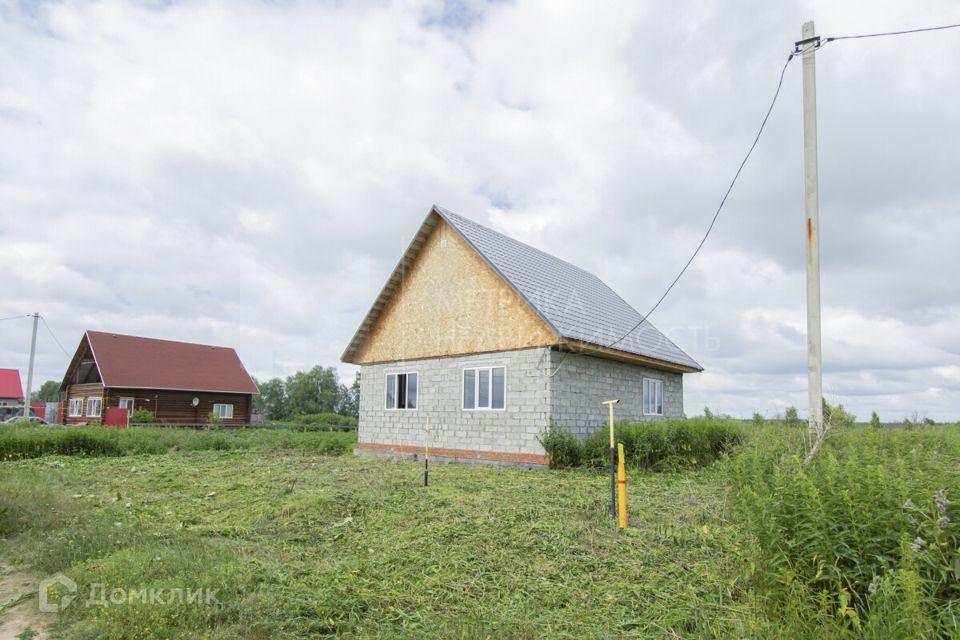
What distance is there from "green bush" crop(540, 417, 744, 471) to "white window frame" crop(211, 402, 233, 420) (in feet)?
96.2

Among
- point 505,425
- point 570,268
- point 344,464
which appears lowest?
point 344,464

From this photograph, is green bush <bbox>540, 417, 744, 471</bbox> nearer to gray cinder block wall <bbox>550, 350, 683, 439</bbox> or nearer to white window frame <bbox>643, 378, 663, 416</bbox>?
gray cinder block wall <bbox>550, 350, 683, 439</bbox>

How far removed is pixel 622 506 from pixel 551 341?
7130 millimetres

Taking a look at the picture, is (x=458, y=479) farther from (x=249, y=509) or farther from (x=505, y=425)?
(x=249, y=509)

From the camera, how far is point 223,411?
37031 mm

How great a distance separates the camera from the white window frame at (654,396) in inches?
712

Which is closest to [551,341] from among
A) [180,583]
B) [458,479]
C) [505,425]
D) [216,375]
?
[505,425]

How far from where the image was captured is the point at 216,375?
123 feet

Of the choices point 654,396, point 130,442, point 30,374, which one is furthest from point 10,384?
point 654,396

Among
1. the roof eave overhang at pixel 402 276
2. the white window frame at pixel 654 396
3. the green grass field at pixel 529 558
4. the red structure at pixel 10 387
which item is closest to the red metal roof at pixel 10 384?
the red structure at pixel 10 387

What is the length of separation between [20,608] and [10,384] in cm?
5893

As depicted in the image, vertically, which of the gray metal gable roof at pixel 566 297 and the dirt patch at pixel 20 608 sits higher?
the gray metal gable roof at pixel 566 297

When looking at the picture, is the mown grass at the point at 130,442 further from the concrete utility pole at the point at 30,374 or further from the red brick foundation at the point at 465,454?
the concrete utility pole at the point at 30,374

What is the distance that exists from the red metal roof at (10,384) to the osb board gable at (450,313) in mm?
48134
